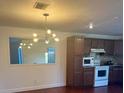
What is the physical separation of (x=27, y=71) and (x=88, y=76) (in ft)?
8.53

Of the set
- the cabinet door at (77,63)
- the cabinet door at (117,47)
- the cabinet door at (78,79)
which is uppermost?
the cabinet door at (117,47)

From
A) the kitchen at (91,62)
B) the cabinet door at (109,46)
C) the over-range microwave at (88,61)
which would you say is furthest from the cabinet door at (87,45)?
the cabinet door at (109,46)

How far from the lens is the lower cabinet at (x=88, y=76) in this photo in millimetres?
5873

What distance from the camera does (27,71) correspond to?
533cm

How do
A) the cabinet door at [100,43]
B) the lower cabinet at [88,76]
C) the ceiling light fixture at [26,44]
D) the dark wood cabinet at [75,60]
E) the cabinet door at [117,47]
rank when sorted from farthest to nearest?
the cabinet door at [117,47] → the cabinet door at [100,43] → the lower cabinet at [88,76] → the dark wood cabinet at [75,60] → the ceiling light fixture at [26,44]

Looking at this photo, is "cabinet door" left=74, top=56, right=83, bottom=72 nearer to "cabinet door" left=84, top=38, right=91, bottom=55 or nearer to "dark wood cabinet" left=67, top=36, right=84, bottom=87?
"dark wood cabinet" left=67, top=36, right=84, bottom=87

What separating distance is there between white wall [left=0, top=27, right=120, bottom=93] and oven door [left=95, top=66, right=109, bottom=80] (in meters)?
1.47

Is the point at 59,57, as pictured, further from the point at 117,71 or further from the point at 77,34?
the point at 117,71

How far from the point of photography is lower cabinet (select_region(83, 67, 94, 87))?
231 inches

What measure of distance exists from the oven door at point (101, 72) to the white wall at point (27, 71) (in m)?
1.47

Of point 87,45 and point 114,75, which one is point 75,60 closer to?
point 87,45

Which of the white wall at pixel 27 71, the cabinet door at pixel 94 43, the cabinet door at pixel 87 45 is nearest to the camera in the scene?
the white wall at pixel 27 71

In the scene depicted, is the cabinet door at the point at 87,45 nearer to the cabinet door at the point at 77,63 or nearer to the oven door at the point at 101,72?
the cabinet door at the point at 77,63

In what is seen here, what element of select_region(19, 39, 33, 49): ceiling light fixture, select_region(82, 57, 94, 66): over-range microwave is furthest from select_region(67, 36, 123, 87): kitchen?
select_region(19, 39, 33, 49): ceiling light fixture
